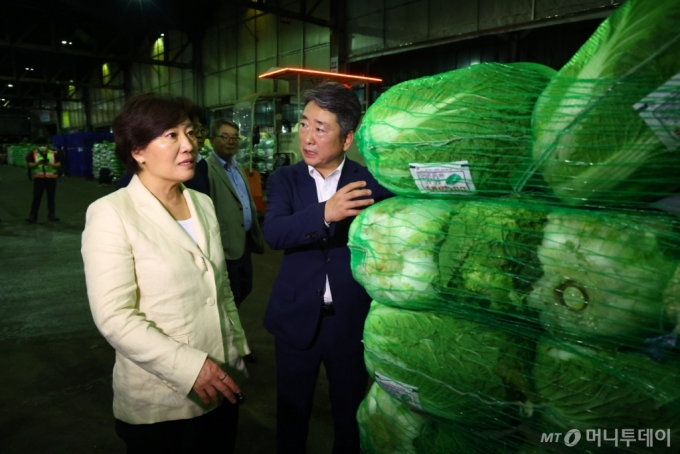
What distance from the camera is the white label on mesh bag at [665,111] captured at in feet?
2.56

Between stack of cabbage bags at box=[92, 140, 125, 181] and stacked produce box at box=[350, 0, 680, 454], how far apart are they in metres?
18.3

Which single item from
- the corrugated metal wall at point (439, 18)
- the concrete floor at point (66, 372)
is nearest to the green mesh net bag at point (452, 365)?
the concrete floor at point (66, 372)

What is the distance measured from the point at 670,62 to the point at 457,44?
39.5 ft

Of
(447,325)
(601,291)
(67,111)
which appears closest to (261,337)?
(447,325)

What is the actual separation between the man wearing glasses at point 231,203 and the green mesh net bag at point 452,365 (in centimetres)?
222

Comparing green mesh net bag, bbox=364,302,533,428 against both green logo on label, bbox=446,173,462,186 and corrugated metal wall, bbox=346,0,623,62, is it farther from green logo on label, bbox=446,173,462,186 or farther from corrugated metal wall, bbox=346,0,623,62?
corrugated metal wall, bbox=346,0,623,62

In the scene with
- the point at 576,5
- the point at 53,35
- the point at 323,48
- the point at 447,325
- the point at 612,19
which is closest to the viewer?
the point at 612,19

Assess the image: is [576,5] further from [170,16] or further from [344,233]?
[170,16]

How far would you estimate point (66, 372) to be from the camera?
3.29 meters

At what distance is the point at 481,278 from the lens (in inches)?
38.9

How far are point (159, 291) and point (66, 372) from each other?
2.49 metres

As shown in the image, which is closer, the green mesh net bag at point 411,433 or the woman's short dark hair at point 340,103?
the green mesh net bag at point 411,433

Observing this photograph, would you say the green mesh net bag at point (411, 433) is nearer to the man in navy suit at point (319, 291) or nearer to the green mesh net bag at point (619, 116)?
the man in navy suit at point (319, 291)

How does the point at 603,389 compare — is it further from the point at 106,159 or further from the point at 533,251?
the point at 106,159
